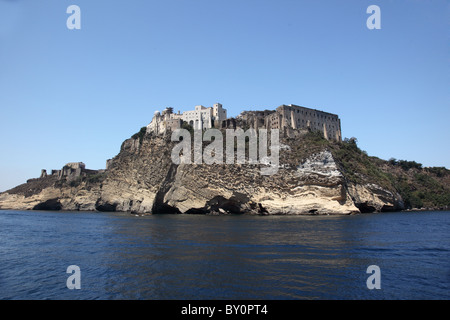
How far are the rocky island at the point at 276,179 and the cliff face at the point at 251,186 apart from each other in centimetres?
16

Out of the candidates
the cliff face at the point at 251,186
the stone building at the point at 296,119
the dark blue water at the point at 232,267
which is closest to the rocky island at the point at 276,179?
the cliff face at the point at 251,186

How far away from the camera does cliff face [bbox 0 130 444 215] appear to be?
49.9 metres

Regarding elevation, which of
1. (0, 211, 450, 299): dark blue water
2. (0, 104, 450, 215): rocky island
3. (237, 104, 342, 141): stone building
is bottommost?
(0, 211, 450, 299): dark blue water

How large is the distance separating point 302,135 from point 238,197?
2017cm

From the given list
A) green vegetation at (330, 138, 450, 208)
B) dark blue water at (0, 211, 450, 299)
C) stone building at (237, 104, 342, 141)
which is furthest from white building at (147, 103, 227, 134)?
dark blue water at (0, 211, 450, 299)

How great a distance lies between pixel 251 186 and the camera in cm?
5331

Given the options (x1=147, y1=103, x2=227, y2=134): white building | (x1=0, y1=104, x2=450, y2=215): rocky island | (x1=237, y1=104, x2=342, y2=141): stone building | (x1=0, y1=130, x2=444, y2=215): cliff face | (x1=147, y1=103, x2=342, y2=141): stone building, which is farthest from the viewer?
(x1=147, y1=103, x2=227, y2=134): white building

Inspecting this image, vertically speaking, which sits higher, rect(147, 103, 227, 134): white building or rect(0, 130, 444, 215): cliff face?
rect(147, 103, 227, 134): white building

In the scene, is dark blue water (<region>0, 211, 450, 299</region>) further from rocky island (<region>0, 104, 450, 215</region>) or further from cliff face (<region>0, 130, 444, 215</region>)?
rocky island (<region>0, 104, 450, 215</region>)

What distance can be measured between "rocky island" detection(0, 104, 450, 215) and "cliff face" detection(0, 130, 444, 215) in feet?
0.54

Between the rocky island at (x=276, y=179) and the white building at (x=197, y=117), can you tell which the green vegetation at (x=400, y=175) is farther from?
the white building at (x=197, y=117)

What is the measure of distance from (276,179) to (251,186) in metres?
4.63

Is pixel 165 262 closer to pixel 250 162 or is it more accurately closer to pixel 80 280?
pixel 80 280
